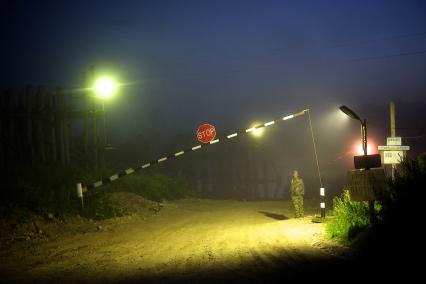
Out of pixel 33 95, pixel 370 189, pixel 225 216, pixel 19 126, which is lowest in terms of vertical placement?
pixel 225 216

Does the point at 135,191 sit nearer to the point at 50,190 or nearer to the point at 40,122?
the point at 40,122

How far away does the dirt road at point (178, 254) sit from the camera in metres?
8.70

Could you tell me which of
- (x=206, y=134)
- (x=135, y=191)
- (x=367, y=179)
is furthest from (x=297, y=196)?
Result: (x=135, y=191)

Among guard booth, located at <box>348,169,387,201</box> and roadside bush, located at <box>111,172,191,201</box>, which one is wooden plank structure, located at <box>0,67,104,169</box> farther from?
guard booth, located at <box>348,169,387,201</box>

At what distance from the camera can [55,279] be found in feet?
28.4

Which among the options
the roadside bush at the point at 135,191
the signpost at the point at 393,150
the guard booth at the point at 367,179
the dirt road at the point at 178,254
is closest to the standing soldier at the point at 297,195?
the dirt road at the point at 178,254

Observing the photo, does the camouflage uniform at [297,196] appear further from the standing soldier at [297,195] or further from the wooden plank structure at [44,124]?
the wooden plank structure at [44,124]

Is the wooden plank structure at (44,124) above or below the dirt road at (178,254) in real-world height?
above

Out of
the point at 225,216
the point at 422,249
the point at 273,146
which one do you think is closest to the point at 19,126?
the point at 225,216

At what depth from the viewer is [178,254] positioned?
10.8 meters

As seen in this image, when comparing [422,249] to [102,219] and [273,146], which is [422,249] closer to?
[102,219]

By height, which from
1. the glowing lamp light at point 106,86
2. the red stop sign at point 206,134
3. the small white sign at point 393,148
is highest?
the glowing lamp light at point 106,86

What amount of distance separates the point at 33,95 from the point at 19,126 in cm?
138

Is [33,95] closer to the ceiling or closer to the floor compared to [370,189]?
closer to the ceiling
